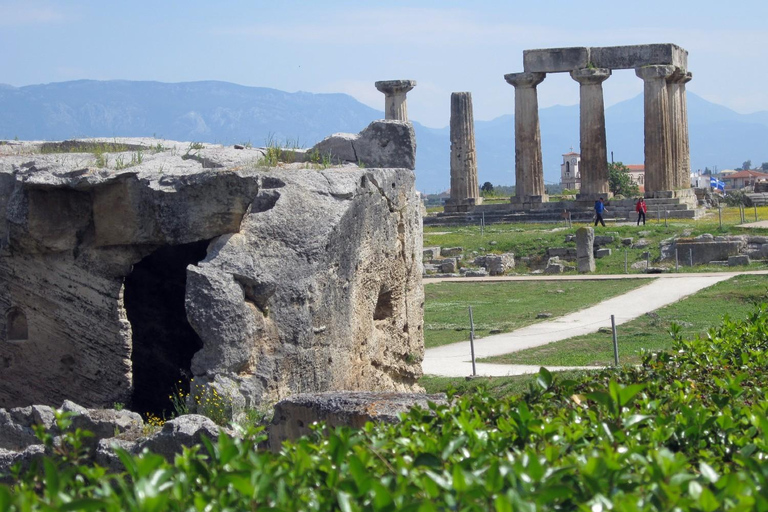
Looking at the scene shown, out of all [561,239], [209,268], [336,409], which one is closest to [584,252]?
[561,239]

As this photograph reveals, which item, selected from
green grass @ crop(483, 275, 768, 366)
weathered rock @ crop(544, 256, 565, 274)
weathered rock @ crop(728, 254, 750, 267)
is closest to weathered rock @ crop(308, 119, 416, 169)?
green grass @ crop(483, 275, 768, 366)

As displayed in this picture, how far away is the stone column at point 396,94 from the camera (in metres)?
47.9

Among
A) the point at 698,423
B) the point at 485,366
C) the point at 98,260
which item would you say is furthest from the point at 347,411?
the point at 485,366

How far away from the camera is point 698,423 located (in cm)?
531

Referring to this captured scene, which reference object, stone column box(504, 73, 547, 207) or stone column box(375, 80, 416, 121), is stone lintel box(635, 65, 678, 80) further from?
stone column box(375, 80, 416, 121)

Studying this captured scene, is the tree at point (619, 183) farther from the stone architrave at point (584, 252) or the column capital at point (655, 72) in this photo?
the stone architrave at point (584, 252)

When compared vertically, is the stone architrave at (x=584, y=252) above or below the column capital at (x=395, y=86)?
below

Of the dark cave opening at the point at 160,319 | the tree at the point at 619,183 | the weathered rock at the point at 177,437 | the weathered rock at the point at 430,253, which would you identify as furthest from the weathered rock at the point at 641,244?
the tree at the point at 619,183

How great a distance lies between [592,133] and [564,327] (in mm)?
26864

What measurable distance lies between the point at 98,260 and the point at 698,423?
6164mm

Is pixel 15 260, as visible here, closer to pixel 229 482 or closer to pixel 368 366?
pixel 368 366

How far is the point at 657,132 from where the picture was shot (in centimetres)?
4544

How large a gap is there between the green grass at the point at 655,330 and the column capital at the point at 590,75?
22.0 meters

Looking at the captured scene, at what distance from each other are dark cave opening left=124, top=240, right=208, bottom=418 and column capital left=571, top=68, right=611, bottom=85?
35622mm
